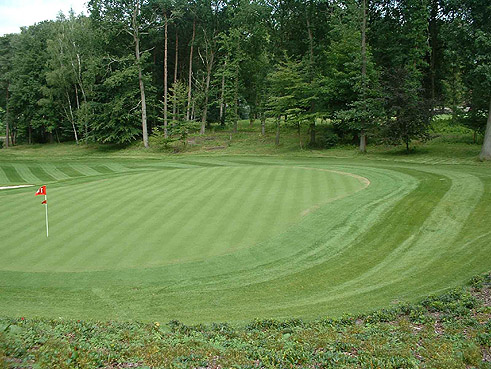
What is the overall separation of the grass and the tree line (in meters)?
11.2

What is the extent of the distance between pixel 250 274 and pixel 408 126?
893 inches

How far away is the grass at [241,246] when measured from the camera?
27.8ft

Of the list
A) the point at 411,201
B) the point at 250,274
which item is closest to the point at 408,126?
the point at 411,201

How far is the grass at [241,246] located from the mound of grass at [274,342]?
0.97 m

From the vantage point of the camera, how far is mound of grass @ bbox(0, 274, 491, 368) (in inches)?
199

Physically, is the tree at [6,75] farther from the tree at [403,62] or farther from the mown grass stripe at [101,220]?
the tree at [403,62]

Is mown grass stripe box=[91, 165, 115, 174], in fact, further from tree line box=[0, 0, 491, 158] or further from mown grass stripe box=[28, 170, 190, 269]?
tree line box=[0, 0, 491, 158]

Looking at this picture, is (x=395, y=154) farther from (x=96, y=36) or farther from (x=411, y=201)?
(x=96, y=36)

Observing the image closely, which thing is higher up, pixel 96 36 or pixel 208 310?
pixel 96 36

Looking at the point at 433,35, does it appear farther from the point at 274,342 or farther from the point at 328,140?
the point at 274,342

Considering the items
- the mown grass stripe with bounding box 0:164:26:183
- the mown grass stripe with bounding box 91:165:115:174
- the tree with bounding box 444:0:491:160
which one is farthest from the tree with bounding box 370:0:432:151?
the mown grass stripe with bounding box 0:164:26:183

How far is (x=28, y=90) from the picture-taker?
170 ft

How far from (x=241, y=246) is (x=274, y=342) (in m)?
5.28

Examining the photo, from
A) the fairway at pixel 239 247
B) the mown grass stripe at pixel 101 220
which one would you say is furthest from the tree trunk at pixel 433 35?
the mown grass stripe at pixel 101 220
